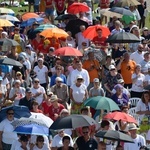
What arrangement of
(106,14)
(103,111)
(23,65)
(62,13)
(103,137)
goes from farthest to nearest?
1. (62,13)
2. (106,14)
3. (23,65)
4. (103,111)
5. (103,137)

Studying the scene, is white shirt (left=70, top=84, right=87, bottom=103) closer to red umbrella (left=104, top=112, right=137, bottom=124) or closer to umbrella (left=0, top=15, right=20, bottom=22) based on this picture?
red umbrella (left=104, top=112, right=137, bottom=124)

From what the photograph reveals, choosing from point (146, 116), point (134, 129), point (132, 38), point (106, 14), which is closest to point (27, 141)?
point (134, 129)

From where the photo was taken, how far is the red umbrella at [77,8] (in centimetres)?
3300

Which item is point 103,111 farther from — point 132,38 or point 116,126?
point 132,38

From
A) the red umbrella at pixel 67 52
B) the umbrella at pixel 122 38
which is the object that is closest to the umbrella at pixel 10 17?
the umbrella at pixel 122 38

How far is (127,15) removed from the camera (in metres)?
33.1

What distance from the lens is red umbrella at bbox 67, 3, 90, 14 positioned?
1299 inches

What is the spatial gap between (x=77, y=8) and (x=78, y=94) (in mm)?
9398

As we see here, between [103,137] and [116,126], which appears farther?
[116,126]

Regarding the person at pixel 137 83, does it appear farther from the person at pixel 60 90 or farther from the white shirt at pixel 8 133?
the white shirt at pixel 8 133

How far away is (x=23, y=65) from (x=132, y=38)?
11.3 feet

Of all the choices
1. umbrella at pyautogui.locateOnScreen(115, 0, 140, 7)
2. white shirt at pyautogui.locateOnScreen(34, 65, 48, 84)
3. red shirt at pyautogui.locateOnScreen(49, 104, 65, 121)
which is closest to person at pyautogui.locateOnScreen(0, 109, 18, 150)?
red shirt at pyautogui.locateOnScreen(49, 104, 65, 121)

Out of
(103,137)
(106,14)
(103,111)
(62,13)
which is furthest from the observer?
(62,13)

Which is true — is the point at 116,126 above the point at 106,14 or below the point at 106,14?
below
